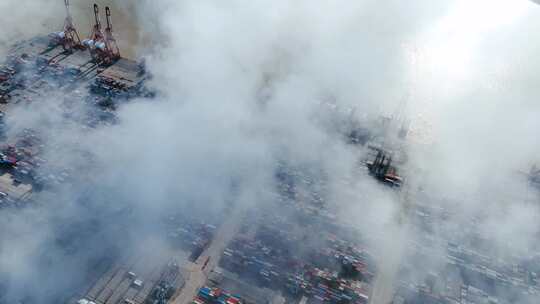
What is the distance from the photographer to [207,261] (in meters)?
34.1

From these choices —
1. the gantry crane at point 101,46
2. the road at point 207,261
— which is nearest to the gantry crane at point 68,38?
the gantry crane at point 101,46

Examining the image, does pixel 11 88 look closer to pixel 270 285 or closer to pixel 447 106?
pixel 270 285

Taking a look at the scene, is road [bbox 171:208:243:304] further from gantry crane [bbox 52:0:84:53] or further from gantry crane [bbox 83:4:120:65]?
gantry crane [bbox 52:0:84:53]

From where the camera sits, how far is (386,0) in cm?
6178

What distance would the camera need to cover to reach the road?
3212cm

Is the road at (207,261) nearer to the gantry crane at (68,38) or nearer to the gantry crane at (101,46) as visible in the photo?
the gantry crane at (101,46)

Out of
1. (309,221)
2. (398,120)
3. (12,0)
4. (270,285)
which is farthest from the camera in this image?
(12,0)

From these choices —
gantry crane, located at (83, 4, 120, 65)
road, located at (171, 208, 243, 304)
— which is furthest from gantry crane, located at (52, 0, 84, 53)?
road, located at (171, 208, 243, 304)

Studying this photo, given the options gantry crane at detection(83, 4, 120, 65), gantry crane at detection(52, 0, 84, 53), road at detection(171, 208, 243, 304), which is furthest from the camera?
gantry crane at detection(52, 0, 84, 53)

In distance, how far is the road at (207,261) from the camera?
32125mm

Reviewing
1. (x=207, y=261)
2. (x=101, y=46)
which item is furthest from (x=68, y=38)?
(x=207, y=261)

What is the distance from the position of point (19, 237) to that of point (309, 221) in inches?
853

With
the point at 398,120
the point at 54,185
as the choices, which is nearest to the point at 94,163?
the point at 54,185

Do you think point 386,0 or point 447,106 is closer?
point 447,106
